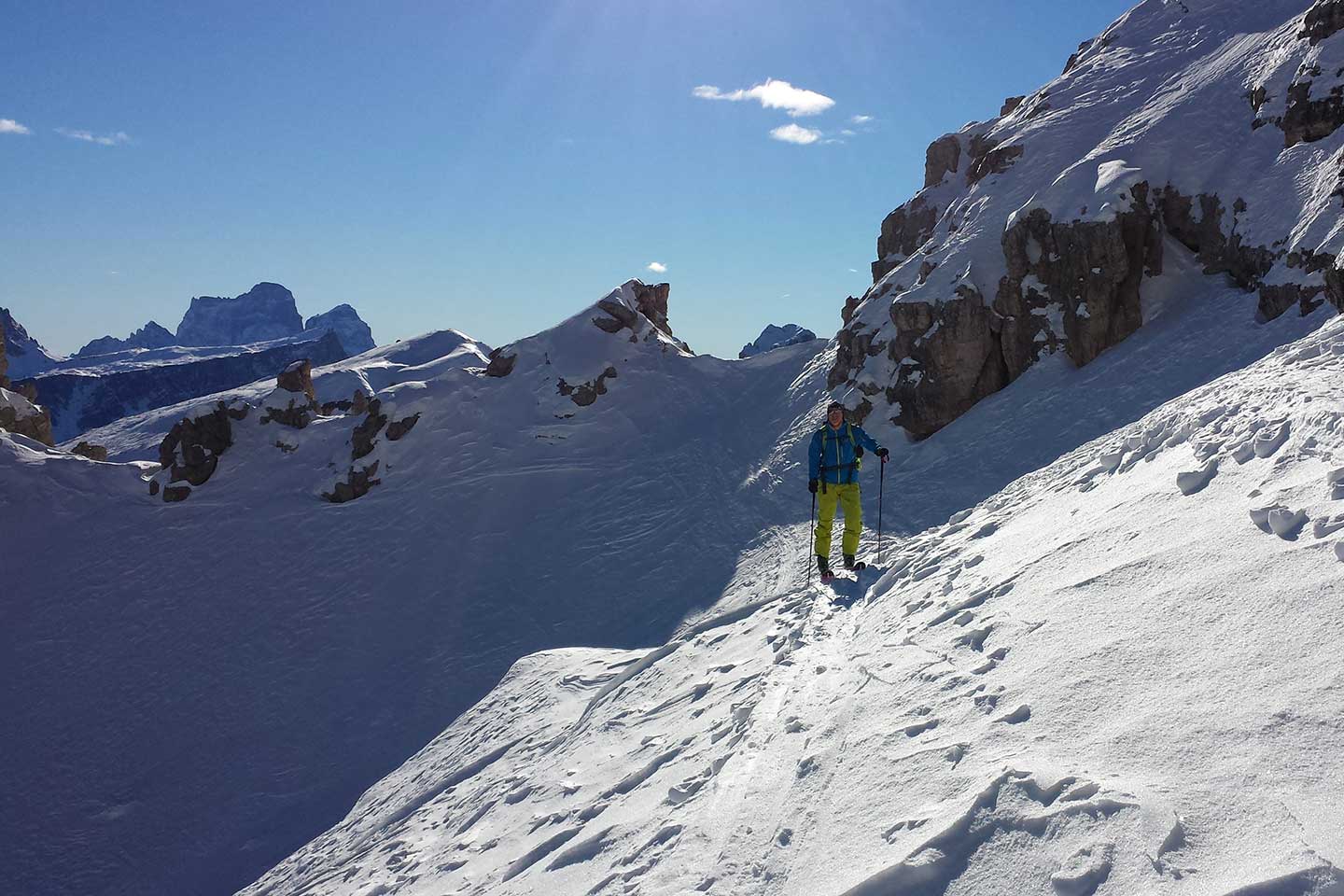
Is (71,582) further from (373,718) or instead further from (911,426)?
(911,426)

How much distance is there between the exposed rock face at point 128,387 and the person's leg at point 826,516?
158 metres

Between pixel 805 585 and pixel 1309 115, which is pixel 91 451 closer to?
pixel 805 585

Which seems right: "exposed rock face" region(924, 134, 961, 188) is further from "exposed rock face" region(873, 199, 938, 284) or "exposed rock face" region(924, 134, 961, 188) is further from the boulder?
"exposed rock face" region(873, 199, 938, 284)

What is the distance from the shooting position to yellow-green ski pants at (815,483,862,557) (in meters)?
10.4

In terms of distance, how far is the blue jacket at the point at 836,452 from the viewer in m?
10.3

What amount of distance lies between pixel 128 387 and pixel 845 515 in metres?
187

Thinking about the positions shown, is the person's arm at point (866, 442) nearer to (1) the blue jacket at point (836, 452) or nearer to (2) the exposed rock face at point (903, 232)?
(1) the blue jacket at point (836, 452)

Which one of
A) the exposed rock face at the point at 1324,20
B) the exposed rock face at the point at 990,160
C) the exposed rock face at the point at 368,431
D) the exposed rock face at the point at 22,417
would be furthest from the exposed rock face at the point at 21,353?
the exposed rock face at the point at 1324,20

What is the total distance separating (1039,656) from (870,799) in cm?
151

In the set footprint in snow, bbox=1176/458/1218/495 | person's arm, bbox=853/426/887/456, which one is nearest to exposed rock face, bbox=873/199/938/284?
person's arm, bbox=853/426/887/456

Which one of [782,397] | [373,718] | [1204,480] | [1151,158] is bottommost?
[373,718]

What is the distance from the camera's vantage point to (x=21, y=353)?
18812 cm

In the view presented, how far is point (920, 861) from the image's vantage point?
342cm

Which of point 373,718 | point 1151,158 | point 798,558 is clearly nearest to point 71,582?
point 373,718
